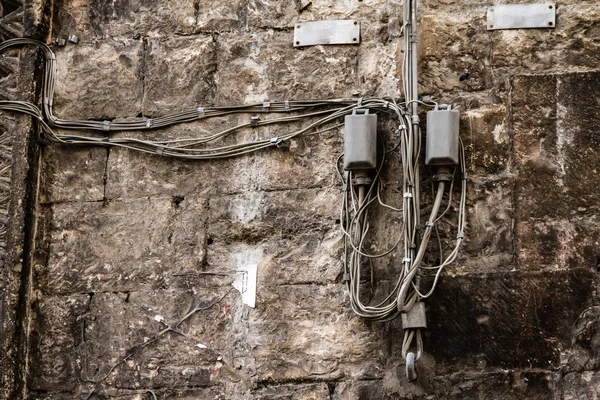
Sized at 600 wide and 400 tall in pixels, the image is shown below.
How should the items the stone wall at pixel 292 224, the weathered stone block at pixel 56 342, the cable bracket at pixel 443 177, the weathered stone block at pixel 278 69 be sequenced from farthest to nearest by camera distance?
the weathered stone block at pixel 278 69, the weathered stone block at pixel 56 342, the cable bracket at pixel 443 177, the stone wall at pixel 292 224

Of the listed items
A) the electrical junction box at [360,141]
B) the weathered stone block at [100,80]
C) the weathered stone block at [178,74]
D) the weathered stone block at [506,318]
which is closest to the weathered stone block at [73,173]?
the weathered stone block at [100,80]

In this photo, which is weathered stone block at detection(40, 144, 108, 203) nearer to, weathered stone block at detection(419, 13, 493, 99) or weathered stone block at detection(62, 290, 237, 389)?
weathered stone block at detection(62, 290, 237, 389)

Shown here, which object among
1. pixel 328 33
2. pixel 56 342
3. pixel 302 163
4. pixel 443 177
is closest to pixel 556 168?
pixel 443 177

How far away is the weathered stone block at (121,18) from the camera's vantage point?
5.59 m

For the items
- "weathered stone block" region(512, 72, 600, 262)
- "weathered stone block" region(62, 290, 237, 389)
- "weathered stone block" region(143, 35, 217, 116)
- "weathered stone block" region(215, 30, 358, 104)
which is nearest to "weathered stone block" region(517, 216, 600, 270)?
"weathered stone block" region(512, 72, 600, 262)

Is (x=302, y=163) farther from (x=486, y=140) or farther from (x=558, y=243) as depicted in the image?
(x=558, y=243)

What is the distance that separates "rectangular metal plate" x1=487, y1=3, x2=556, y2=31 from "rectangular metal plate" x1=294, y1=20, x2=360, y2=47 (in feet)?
2.09

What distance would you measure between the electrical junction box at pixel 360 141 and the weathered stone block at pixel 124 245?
0.77 m

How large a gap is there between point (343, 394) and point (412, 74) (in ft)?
4.80

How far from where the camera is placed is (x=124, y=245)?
5254mm

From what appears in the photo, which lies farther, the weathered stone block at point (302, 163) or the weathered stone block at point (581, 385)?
the weathered stone block at point (302, 163)

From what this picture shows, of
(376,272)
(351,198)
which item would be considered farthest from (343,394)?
(351,198)

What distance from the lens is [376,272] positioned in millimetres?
4996

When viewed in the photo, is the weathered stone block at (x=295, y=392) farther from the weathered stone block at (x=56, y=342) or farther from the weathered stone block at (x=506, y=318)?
the weathered stone block at (x=56, y=342)
